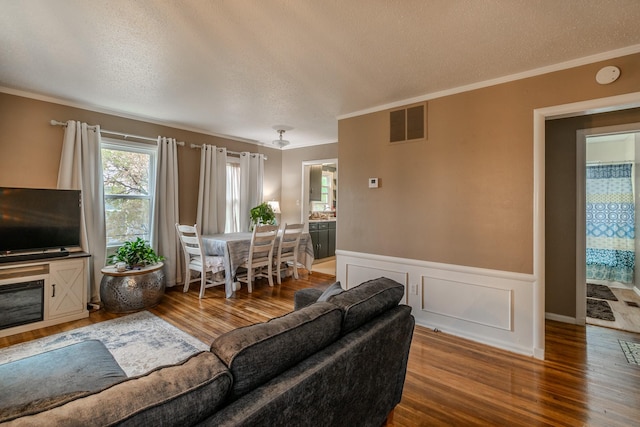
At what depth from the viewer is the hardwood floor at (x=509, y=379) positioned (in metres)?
1.77

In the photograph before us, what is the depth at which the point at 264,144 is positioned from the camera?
19.2 ft

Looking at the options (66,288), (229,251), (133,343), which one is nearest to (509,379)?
(133,343)

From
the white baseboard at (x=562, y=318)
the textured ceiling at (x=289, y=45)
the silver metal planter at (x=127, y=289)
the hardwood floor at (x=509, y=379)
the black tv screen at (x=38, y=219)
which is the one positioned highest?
the textured ceiling at (x=289, y=45)

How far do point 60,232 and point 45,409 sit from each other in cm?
344

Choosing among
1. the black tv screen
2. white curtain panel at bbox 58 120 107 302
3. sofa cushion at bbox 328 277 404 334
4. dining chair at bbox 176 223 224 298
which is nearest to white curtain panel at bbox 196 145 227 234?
dining chair at bbox 176 223 224 298

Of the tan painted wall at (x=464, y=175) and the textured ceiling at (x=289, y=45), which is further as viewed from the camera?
the tan painted wall at (x=464, y=175)

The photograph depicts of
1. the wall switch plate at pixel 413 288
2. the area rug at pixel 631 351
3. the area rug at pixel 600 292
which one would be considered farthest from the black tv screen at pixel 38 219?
the area rug at pixel 600 292

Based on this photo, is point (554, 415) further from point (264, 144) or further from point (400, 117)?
point (264, 144)

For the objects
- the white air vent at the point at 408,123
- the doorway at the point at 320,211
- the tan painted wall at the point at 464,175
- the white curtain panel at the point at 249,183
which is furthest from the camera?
the doorway at the point at 320,211

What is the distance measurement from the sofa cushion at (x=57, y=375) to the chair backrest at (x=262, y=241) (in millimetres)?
2498

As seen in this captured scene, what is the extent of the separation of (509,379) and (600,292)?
3289 millimetres

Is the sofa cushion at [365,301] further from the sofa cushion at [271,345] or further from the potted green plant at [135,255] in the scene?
the potted green plant at [135,255]

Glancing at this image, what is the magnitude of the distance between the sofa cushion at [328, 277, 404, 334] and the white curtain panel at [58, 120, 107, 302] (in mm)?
3561

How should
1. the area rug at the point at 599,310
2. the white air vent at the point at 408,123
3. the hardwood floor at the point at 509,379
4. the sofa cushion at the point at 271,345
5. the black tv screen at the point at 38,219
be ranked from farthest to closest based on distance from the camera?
the area rug at the point at 599,310 < the white air vent at the point at 408,123 < the black tv screen at the point at 38,219 < the hardwood floor at the point at 509,379 < the sofa cushion at the point at 271,345
